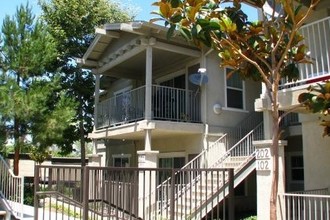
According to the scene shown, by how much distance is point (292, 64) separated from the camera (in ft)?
20.6

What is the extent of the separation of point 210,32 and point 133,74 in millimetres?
12937

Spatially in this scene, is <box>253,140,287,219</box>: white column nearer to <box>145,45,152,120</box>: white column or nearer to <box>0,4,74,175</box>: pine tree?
<box>145,45,152,120</box>: white column

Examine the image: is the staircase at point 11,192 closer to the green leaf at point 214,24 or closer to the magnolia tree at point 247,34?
the magnolia tree at point 247,34

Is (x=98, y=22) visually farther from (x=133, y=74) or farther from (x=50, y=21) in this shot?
(x=133, y=74)

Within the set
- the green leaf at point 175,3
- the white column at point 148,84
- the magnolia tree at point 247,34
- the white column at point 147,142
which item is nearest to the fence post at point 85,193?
the magnolia tree at point 247,34

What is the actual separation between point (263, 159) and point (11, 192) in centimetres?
688

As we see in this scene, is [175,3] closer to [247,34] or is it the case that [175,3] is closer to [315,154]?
[247,34]

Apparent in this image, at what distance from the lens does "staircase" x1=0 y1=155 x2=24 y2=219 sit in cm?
1088

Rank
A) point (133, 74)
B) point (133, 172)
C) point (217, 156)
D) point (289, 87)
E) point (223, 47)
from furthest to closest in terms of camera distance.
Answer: point (133, 74), point (217, 156), point (289, 87), point (133, 172), point (223, 47)

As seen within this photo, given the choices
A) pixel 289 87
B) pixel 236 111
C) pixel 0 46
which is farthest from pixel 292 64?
pixel 0 46

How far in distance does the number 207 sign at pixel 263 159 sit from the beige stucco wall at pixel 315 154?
105 centimetres

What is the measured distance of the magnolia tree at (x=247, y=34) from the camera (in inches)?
206

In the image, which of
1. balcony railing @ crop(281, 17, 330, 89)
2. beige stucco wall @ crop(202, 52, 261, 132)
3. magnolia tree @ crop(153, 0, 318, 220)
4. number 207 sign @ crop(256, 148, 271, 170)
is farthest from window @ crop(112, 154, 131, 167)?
magnolia tree @ crop(153, 0, 318, 220)

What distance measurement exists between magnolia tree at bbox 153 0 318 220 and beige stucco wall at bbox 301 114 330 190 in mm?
4241
